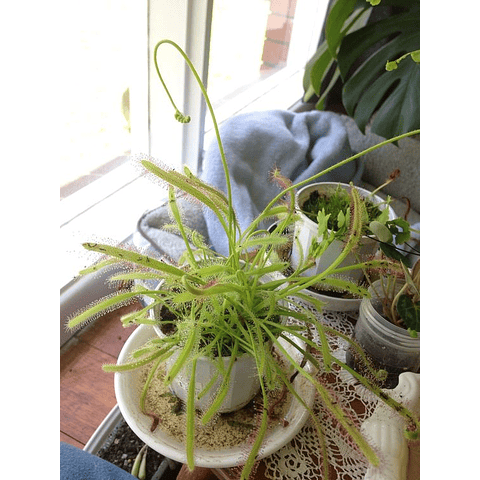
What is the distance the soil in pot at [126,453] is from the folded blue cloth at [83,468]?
237 millimetres

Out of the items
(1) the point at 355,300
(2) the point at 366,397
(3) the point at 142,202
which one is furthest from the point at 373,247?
(3) the point at 142,202

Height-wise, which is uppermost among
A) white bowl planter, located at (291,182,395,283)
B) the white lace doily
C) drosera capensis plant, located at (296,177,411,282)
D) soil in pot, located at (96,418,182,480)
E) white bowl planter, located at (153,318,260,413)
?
drosera capensis plant, located at (296,177,411,282)

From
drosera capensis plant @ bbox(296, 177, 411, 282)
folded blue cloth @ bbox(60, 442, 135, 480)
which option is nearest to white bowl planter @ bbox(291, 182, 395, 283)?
drosera capensis plant @ bbox(296, 177, 411, 282)

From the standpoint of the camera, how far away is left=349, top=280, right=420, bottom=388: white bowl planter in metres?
0.54

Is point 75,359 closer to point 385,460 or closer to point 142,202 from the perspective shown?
point 142,202

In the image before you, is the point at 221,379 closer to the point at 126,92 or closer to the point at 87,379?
the point at 87,379

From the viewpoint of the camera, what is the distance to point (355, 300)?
65 cm

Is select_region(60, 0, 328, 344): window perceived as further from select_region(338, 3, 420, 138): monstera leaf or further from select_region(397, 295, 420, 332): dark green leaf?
select_region(397, 295, 420, 332): dark green leaf

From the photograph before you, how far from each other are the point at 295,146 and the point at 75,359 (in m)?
0.79

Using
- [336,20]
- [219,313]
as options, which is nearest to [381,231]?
[219,313]

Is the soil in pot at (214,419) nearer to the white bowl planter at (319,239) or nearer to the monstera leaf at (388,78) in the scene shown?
the white bowl planter at (319,239)

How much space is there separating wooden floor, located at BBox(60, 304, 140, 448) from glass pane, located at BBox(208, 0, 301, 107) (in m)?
0.71

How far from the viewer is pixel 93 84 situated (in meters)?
1.04

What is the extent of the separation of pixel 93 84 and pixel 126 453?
0.77 m
